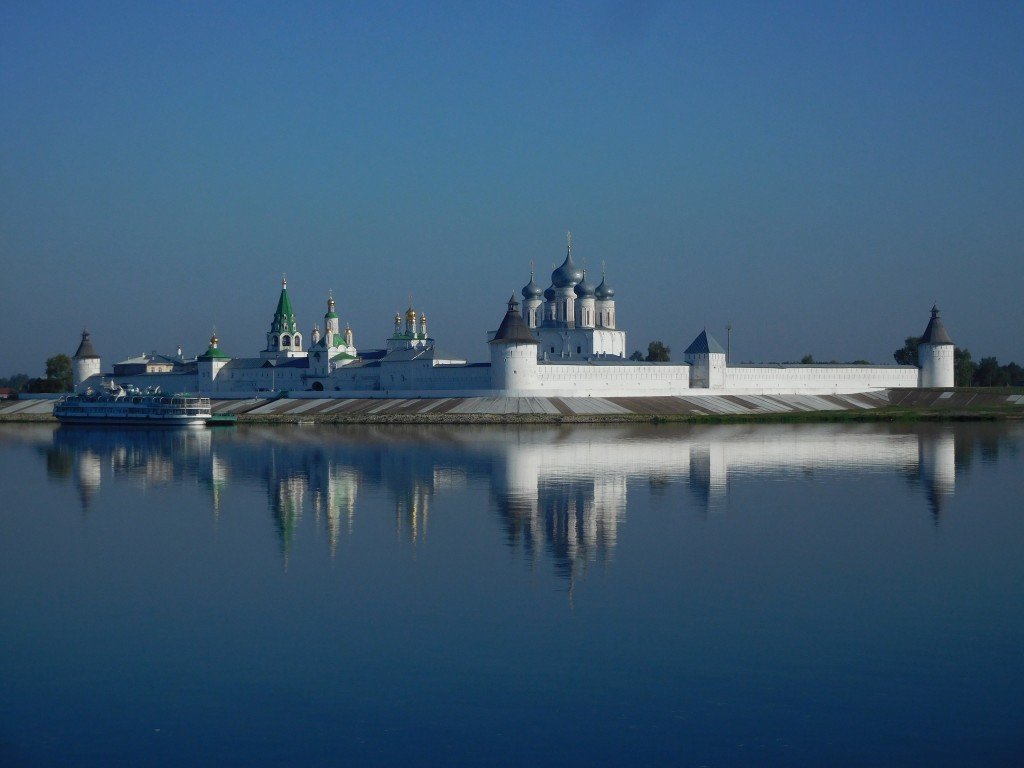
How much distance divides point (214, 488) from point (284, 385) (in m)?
38.4

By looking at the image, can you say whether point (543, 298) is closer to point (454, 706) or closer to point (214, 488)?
point (214, 488)

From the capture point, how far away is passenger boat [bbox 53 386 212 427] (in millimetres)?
48781

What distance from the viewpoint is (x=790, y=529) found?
17.5 metres

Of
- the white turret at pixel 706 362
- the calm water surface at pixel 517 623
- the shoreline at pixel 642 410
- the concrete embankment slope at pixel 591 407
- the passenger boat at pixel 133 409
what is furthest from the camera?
the white turret at pixel 706 362

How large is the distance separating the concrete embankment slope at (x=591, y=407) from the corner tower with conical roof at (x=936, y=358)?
5.05 m

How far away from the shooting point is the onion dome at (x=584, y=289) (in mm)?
63406

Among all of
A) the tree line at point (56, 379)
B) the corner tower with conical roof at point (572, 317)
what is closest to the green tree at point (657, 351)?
the corner tower with conical roof at point (572, 317)

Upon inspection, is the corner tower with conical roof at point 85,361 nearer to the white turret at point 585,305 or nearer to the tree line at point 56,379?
the tree line at point 56,379

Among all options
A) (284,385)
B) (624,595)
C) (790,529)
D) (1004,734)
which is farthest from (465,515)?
(284,385)

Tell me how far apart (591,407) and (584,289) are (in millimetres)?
15324

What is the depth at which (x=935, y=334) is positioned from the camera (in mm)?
63031

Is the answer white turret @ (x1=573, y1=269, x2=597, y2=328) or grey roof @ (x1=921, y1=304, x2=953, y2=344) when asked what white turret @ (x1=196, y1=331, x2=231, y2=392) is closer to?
white turret @ (x1=573, y1=269, x2=597, y2=328)

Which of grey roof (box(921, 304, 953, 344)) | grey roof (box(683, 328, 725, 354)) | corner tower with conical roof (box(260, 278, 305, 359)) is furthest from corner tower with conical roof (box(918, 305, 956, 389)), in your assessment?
corner tower with conical roof (box(260, 278, 305, 359))

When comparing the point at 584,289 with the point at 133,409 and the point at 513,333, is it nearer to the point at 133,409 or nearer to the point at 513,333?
the point at 513,333
